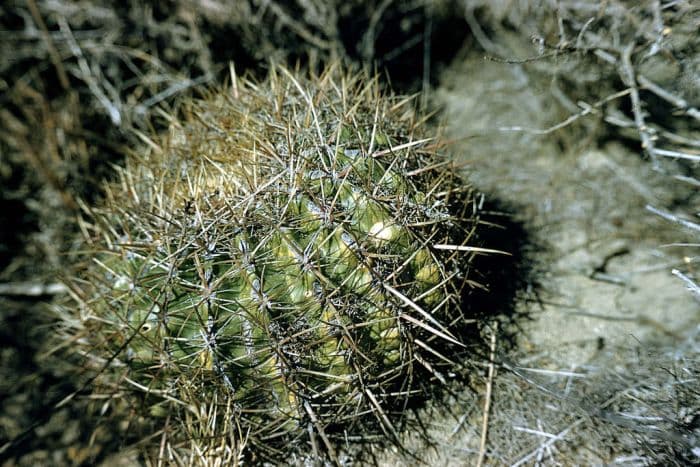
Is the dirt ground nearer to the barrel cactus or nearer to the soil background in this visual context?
the soil background

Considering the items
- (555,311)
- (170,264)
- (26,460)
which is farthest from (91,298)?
(555,311)

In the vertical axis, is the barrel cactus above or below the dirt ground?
above

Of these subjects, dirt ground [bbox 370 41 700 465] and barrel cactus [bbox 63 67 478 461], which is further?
dirt ground [bbox 370 41 700 465]

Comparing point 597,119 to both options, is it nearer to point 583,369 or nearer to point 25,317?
point 583,369

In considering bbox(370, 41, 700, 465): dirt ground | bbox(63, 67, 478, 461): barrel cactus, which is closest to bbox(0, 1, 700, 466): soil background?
bbox(370, 41, 700, 465): dirt ground

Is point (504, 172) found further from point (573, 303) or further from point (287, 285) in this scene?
point (287, 285)

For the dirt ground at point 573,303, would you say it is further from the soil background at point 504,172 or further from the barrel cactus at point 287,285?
the barrel cactus at point 287,285
